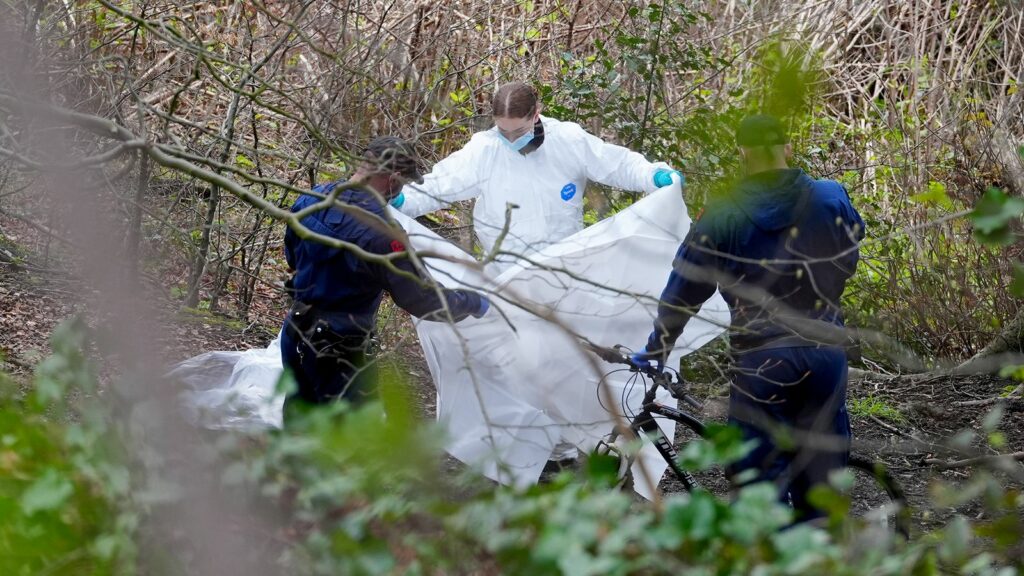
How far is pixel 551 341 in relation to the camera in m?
4.54

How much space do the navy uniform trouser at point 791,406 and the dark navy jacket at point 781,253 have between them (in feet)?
0.27

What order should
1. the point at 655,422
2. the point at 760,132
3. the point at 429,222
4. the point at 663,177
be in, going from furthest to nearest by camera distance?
the point at 429,222 → the point at 663,177 → the point at 655,422 → the point at 760,132

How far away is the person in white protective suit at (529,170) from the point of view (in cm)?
500

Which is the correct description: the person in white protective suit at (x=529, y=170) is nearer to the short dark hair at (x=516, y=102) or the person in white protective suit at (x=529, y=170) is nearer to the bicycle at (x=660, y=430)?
the short dark hair at (x=516, y=102)

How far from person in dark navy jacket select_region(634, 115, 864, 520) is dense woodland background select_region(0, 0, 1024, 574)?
0.25m

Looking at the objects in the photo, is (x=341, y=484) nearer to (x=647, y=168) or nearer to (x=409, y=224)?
(x=409, y=224)

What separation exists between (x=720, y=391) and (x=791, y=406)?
218 centimetres

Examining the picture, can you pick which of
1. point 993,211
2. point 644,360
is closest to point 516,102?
point 644,360

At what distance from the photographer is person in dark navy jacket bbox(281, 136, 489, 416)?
3871mm

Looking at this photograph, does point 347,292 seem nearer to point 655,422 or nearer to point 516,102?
point 655,422

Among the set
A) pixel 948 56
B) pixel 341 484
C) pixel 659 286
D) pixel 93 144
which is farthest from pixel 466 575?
pixel 948 56

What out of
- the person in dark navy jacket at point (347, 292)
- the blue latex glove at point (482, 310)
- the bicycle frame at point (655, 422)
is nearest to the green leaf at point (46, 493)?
the person in dark navy jacket at point (347, 292)

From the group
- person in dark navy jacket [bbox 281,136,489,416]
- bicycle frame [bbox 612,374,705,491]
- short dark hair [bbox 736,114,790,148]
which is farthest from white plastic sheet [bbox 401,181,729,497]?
short dark hair [bbox 736,114,790,148]

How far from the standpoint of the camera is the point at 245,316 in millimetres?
6535
